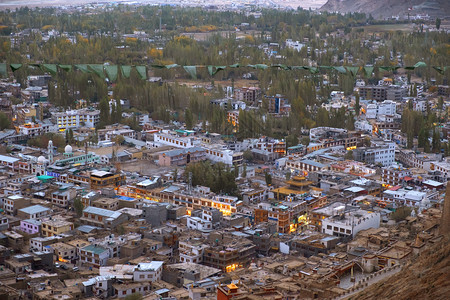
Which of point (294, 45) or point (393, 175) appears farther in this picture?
point (294, 45)

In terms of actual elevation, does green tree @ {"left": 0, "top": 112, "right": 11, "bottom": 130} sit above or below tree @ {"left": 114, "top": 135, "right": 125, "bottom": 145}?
above

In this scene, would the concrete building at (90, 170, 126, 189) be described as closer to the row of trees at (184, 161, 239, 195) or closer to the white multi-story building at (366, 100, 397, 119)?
the row of trees at (184, 161, 239, 195)

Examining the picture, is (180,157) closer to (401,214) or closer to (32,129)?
(32,129)

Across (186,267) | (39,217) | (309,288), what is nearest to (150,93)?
(39,217)

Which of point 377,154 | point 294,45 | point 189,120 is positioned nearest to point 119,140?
point 189,120

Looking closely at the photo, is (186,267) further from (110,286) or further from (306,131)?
(306,131)

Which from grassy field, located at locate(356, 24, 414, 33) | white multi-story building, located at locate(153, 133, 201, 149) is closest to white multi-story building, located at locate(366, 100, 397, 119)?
white multi-story building, located at locate(153, 133, 201, 149)

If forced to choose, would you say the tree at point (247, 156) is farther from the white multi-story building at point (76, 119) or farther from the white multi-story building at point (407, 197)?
the white multi-story building at point (76, 119)
